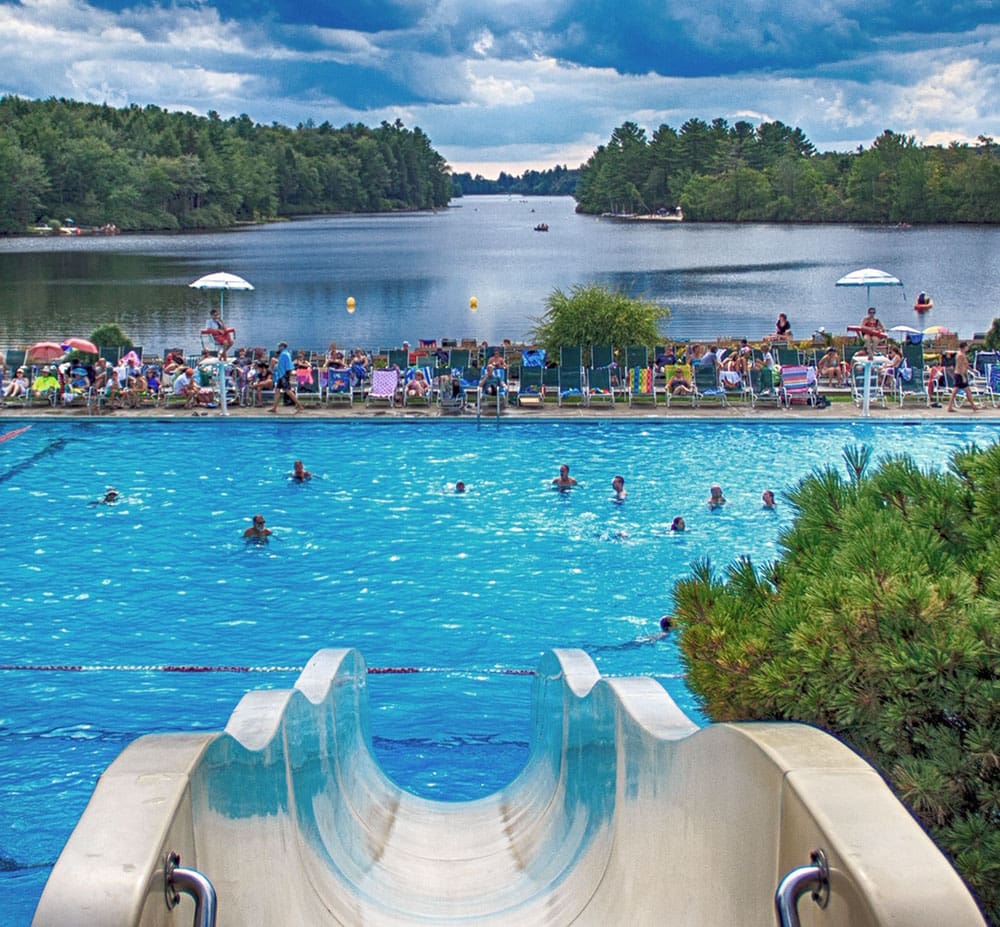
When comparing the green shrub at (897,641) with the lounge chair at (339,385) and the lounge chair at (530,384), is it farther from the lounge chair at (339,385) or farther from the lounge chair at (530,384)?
the lounge chair at (339,385)

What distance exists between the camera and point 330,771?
608cm

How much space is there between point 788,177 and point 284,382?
135 m

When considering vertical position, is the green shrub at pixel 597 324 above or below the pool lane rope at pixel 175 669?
above

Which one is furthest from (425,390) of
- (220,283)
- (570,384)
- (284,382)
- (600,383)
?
(220,283)

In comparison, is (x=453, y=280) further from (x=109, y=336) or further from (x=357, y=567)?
(x=357, y=567)

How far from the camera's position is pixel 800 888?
2459 mm

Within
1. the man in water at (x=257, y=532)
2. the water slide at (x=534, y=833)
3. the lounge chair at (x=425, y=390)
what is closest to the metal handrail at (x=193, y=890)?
the water slide at (x=534, y=833)

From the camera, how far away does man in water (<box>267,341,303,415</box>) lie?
71.3 ft

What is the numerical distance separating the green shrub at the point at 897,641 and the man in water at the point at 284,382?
17.5 metres

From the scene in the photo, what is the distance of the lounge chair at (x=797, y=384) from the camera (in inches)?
A: 854

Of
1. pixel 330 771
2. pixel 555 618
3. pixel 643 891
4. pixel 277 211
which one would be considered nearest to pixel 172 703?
pixel 555 618

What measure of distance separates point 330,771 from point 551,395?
17.0 meters

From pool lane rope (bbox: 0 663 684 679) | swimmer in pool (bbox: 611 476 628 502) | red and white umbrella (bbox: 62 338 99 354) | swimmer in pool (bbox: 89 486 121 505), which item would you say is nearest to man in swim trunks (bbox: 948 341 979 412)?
swimmer in pool (bbox: 611 476 628 502)

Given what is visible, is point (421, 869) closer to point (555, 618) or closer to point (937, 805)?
point (937, 805)
